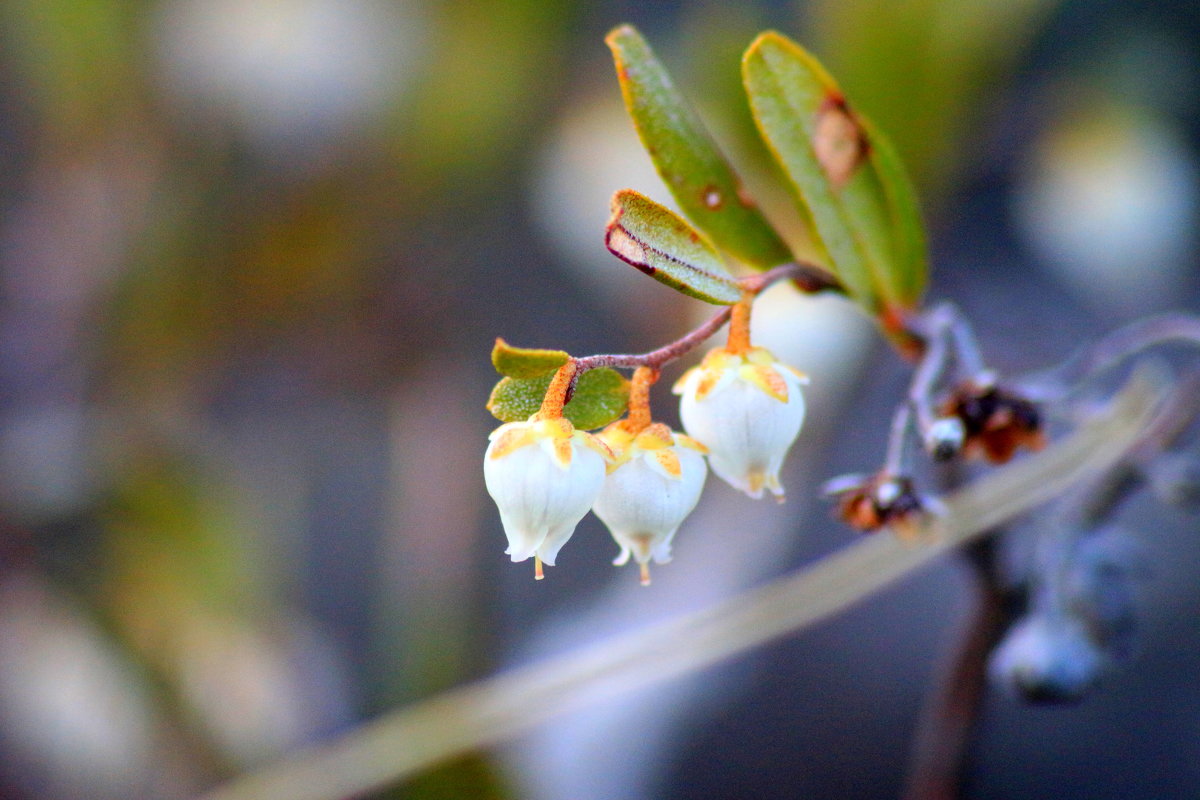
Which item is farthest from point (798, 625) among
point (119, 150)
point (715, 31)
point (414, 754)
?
point (119, 150)

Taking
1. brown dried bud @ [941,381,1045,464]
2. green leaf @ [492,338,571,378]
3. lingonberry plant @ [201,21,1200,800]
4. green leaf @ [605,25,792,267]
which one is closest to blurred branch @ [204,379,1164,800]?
lingonberry plant @ [201,21,1200,800]

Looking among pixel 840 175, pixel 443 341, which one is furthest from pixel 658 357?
pixel 443 341

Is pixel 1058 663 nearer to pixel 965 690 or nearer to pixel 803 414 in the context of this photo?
pixel 965 690

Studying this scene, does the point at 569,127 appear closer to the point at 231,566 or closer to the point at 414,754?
the point at 231,566

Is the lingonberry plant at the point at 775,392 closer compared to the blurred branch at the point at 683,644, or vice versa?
the lingonberry plant at the point at 775,392

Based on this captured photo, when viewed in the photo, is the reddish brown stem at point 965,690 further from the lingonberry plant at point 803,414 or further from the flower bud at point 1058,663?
the flower bud at point 1058,663

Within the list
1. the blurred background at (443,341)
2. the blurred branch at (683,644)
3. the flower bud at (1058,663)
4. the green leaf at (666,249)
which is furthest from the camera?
the blurred background at (443,341)

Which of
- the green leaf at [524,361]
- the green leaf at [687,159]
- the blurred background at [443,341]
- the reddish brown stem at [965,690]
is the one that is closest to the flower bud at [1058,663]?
the reddish brown stem at [965,690]
